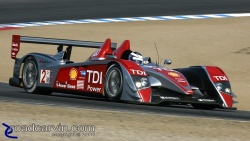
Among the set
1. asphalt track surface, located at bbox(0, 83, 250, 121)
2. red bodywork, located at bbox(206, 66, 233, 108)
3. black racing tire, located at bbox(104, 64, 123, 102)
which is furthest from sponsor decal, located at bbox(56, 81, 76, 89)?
red bodywork, located at bbox(206, 66, 233, 108)

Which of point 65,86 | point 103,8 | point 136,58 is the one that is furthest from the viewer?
point 103,8

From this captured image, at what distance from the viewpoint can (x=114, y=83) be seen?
1257cm

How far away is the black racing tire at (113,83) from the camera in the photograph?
12.4 meters

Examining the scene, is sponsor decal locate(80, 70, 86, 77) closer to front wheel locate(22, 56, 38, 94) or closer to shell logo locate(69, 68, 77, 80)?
shell logo locate(69, 68, 77, 80)

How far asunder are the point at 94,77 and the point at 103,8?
17.1 metres

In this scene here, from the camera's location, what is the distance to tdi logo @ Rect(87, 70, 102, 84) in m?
12.8

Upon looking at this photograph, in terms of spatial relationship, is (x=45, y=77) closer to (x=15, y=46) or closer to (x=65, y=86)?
(x=65, y=86)

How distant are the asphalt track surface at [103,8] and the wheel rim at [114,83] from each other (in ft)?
49.9

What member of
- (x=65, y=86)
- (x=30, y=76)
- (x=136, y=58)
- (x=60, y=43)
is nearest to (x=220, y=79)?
(x=136, y=58)

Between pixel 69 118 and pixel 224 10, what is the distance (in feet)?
64.1

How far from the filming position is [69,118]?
10234mm

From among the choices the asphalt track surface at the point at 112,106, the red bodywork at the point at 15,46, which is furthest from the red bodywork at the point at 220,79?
the red bodywork at the point at 15,46

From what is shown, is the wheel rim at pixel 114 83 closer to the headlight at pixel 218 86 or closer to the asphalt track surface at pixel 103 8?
the headlight at pixel 218 86

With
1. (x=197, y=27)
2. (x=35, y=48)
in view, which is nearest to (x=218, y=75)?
(x=35, y=48)
